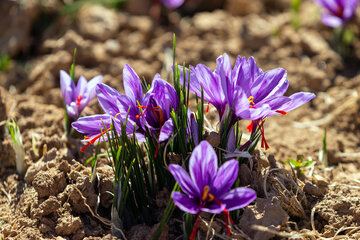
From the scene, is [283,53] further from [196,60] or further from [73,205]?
[73,205]

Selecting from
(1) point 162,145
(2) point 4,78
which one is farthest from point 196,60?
(1) point 162,145

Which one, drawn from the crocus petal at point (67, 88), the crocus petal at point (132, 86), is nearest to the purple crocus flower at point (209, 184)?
the crocus petal at point (132, 86)

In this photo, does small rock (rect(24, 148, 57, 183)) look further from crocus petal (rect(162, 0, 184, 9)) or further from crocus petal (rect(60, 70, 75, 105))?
crocus petal (rect(162, 0, 184, 9))

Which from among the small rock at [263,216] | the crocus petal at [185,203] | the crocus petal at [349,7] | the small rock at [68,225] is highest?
the crocus petal at [349,7]

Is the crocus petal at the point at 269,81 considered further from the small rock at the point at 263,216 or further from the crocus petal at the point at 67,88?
the crocus petal at the point at 67,88

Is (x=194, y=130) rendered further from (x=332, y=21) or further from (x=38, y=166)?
(x=332, y=21)
